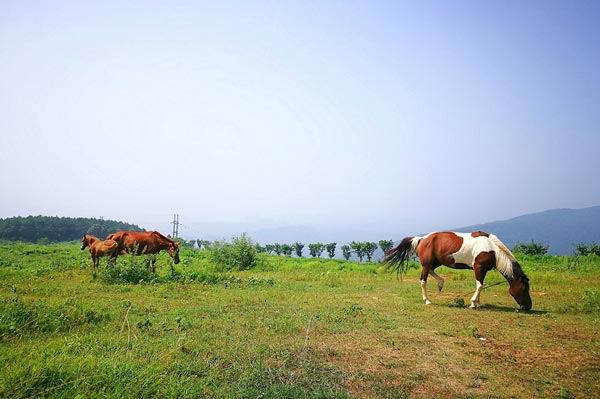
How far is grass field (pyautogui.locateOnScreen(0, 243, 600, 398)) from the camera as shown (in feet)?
15.5

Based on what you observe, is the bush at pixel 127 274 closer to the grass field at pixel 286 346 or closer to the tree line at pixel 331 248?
the grass field at pixel 286 346

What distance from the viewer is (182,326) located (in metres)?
7.56

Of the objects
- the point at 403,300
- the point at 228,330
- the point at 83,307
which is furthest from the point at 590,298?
the point at 83,307

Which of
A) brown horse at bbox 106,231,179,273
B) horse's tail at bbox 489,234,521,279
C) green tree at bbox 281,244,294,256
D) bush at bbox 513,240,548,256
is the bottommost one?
green tree at bbox 281,244,294,256

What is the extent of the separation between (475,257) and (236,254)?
14985 mm

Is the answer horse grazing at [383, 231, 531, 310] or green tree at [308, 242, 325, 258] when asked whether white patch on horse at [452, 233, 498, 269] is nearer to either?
horse grazing at [383, 231, 531, 310]

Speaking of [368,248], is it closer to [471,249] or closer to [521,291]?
[471,249]

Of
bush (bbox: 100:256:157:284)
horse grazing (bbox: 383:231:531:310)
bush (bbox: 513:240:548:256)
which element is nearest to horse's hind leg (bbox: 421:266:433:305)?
horse grazing (bbox: 383:231:531:310)

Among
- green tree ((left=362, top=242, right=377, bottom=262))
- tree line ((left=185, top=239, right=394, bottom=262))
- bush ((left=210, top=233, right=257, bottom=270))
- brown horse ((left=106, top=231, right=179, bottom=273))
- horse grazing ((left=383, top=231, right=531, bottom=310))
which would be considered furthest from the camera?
green tree ((left=362, top=242, right=377, bottom=262))

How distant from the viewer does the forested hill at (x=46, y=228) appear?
254 feet

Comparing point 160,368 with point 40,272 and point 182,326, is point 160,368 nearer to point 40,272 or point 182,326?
point 182,326

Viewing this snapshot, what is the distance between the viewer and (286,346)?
6.55 metres

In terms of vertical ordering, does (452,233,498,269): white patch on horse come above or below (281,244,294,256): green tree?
above

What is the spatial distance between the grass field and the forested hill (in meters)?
78.9
